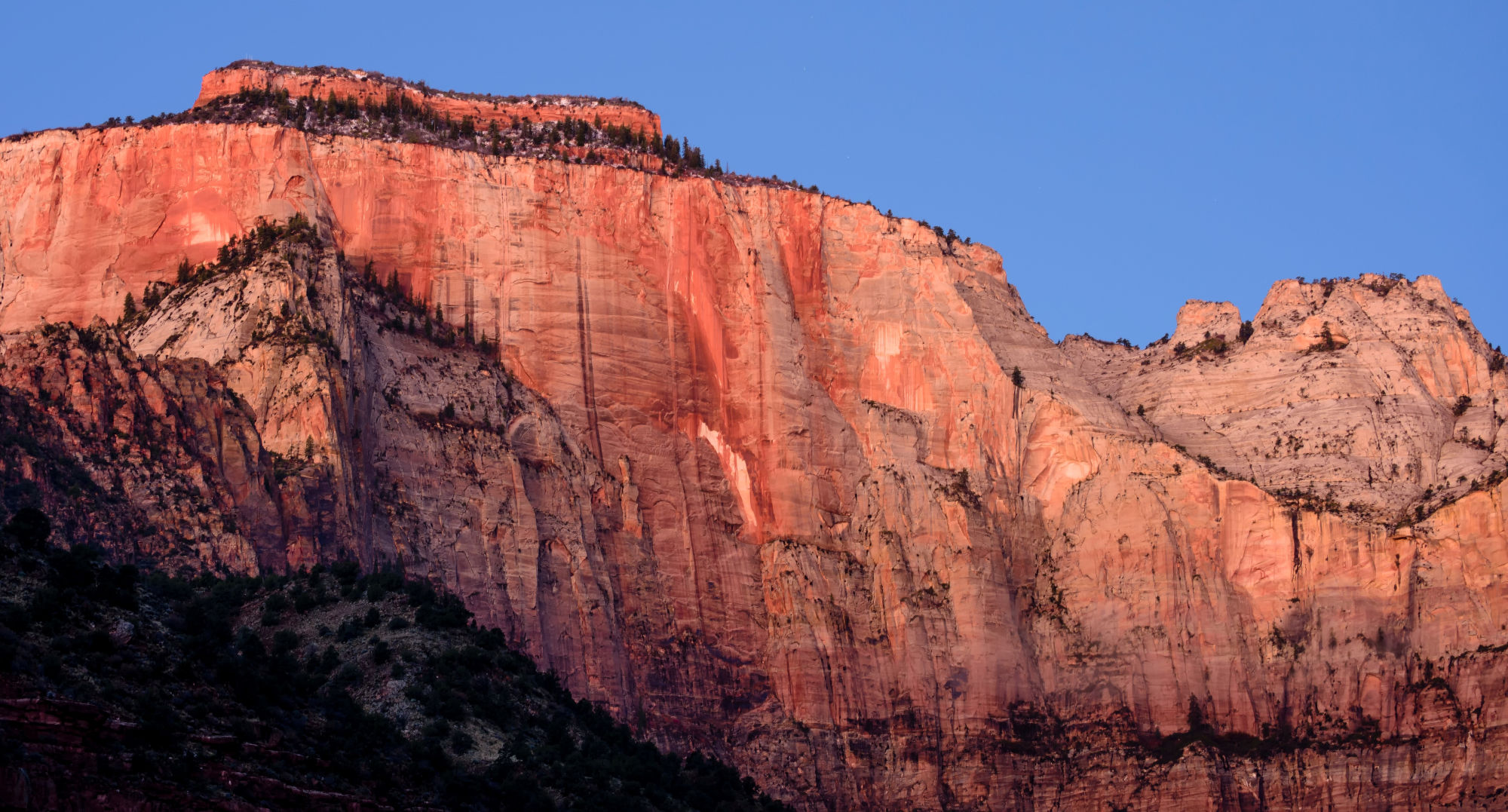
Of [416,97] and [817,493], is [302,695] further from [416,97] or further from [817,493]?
[416,97]

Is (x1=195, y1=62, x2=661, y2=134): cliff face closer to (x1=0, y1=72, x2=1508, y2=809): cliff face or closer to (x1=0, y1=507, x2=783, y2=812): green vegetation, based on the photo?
(x1=0, y1=72, x2=1508, y2=809): cliff face

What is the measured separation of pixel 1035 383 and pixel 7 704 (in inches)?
2056

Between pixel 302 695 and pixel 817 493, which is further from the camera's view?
pixel 817 493

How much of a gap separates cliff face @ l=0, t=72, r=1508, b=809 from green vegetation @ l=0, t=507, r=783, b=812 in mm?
10342

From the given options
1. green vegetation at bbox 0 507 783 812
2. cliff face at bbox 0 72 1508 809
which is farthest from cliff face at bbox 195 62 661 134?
green vegetation at bbox 0 507 783 812

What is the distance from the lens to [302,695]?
189 feet

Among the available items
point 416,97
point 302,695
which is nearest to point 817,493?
point 416,97

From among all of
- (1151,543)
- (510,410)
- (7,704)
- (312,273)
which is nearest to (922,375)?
(1151,543)

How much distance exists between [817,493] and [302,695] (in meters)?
32.6

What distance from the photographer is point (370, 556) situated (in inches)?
2970

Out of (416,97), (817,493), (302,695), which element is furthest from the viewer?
(416,97)

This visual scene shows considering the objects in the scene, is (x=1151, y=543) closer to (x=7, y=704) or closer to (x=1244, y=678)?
(x=1244, y=678)

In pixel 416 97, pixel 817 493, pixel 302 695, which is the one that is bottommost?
pixel 302 695

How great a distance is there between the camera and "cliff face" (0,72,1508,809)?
81.6 meters
